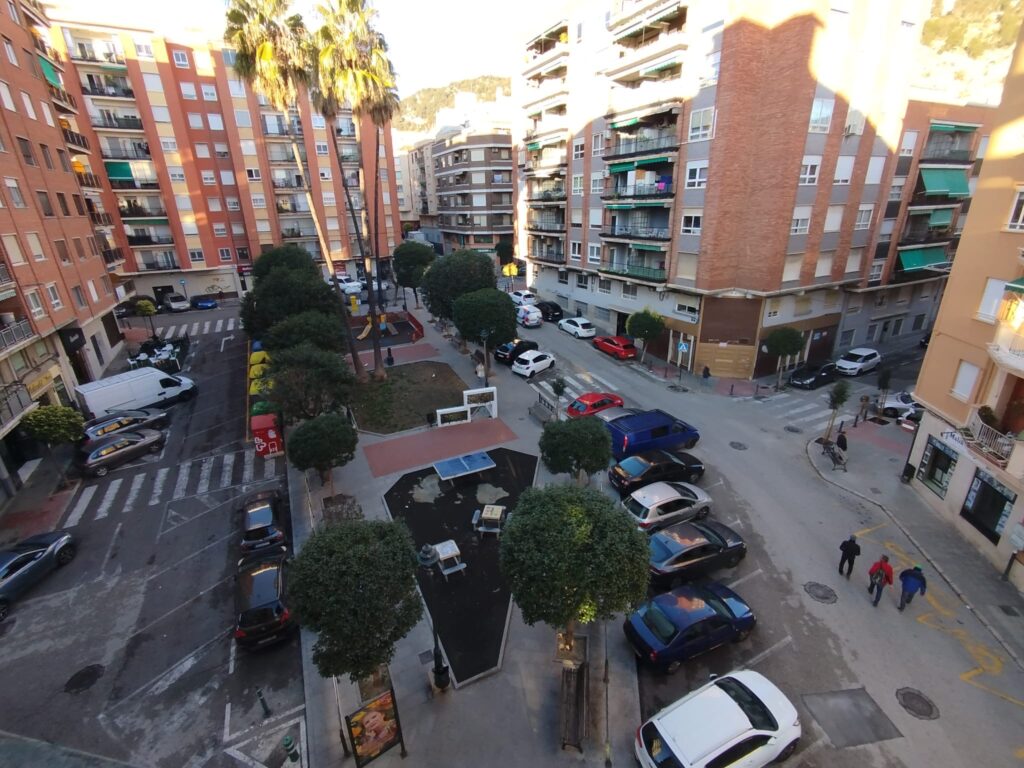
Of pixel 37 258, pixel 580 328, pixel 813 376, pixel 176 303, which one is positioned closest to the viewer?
pixel 37 258

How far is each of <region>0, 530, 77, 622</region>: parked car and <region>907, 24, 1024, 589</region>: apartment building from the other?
2791cm

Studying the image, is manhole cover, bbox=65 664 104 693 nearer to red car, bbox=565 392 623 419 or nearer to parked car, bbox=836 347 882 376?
red car, bbox=565 392 623 419

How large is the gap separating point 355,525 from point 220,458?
1503cm

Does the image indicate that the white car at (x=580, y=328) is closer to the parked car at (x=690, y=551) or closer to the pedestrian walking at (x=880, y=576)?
the parked car at (x=690, y=551)

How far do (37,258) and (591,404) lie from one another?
28829 millimetres

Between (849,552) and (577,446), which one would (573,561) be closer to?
(577,446)

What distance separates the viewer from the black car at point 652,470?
698 inches

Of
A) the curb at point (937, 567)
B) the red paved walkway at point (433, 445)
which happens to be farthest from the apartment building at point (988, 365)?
the red paved walkway at point (433, 445)

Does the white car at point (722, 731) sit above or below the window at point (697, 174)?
below

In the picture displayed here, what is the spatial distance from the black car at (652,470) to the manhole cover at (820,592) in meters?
5.50

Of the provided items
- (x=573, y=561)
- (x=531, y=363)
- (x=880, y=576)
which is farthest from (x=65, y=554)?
(x=880, y=576)

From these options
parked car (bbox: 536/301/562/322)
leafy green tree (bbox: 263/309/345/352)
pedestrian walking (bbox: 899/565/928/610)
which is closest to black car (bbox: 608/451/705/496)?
pedestrian walking (bbox: 899/565/928/610)

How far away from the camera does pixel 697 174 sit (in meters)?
27.8

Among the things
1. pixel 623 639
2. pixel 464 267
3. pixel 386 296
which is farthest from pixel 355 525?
pixel 386 296
